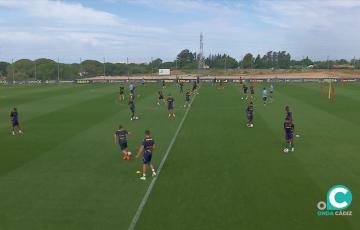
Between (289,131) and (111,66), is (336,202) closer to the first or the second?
(289,131)

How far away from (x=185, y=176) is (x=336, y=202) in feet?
18.2

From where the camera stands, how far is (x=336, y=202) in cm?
1361

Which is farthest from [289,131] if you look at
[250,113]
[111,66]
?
[111,66]

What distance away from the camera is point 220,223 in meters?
11.9

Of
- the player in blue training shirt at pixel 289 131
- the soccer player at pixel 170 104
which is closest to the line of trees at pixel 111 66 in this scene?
the soccer player at pixel 170 104

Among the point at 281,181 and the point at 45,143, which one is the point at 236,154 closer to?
the point at 281,181

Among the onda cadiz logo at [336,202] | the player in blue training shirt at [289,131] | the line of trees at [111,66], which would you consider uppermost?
the line of trees at [111,66]

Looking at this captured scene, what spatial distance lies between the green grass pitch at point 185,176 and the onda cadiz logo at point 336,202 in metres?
0.24

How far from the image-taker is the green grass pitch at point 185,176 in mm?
A: 12273

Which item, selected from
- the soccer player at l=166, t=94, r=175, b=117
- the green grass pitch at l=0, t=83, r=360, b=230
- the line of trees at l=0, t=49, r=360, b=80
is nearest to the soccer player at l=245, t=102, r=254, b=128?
the green grass pitch at l=0, t=83, r=360, b=230

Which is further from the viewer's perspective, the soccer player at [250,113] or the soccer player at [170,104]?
the soccer player at [170,104]

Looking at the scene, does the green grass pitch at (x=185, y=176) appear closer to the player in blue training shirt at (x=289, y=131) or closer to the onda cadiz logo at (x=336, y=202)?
the onda cadiz logo at (x=336, y=202)

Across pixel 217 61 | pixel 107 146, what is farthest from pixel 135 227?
pixel 217 61

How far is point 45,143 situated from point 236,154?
10.6 meters
